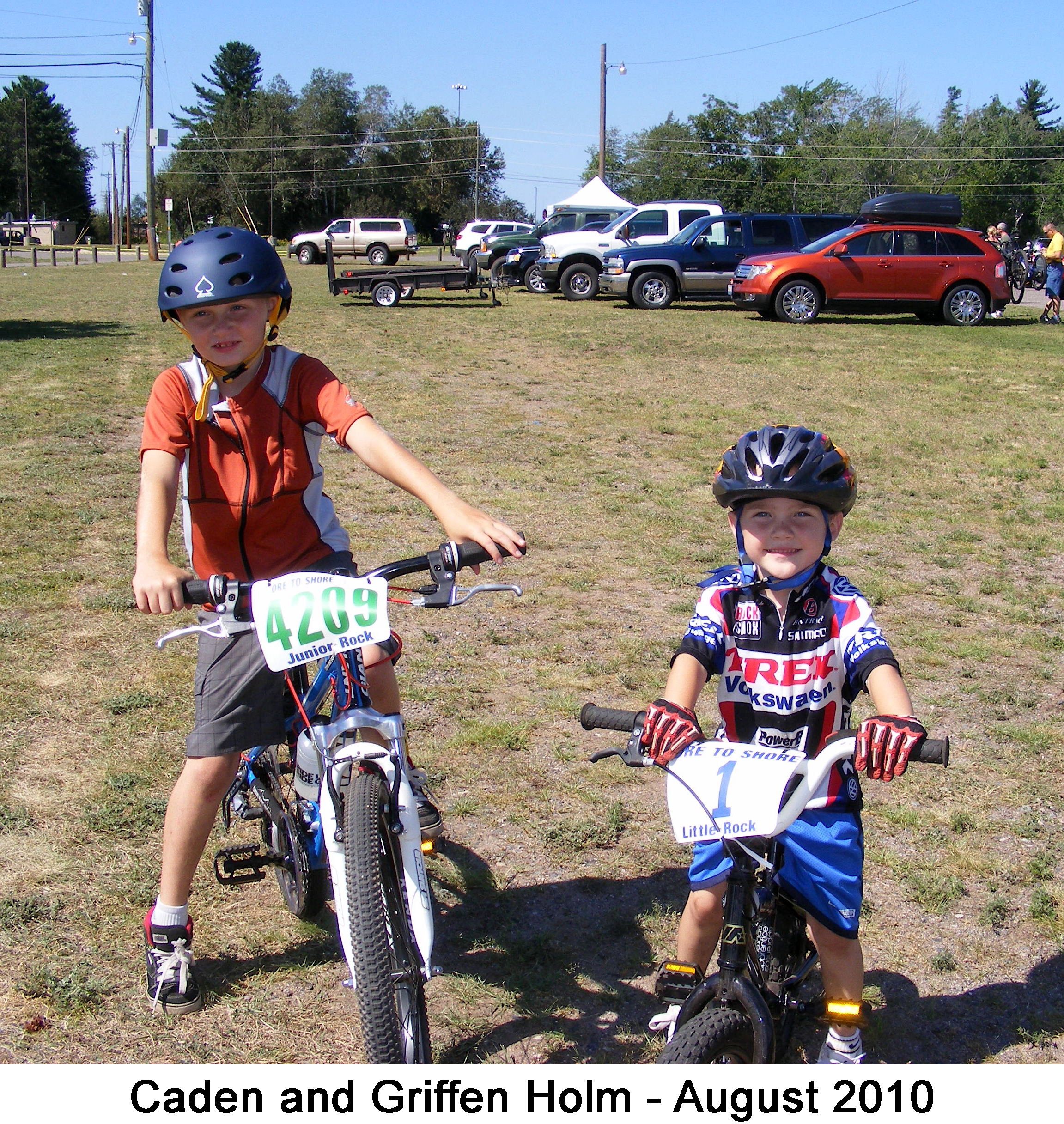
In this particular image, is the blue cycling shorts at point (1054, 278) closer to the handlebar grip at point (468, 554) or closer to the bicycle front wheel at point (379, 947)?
the handlebar grip at point (468, 554)

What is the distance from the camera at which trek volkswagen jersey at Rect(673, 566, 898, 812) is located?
98.5 inches

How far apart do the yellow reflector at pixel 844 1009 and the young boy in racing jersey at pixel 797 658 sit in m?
0.02

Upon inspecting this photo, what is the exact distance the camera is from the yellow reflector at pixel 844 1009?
100 inches

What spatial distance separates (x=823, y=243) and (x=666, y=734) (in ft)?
58.7

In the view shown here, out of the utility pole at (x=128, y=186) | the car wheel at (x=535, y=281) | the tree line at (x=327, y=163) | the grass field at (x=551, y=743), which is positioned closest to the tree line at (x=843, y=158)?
the tree line at (x=327, y=163)

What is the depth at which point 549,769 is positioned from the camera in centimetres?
435

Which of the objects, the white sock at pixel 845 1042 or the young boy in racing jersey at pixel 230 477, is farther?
the young boy in racing jersey at pixel 230 477

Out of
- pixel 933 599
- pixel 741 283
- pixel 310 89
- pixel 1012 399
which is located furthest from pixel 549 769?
pixel 310 89

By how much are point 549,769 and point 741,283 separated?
1614 cm

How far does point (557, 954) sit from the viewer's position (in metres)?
3.27

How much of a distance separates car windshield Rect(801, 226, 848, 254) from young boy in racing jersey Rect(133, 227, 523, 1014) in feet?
55.6

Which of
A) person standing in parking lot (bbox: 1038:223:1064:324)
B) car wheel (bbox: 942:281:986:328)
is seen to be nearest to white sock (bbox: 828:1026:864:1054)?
car wheel (bbox: 942:281:986:328)

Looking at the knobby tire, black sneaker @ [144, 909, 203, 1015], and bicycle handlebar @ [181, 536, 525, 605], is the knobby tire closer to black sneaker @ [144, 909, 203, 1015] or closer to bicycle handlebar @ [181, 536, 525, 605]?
bicycle handlebar @ [181, 536, 525, 605]

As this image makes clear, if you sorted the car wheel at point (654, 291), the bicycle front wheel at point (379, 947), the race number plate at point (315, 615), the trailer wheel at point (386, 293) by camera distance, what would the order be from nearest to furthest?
the bicycle front wheel at point (379, 947)
the race number plate at point (315, 615)
the car wheel at point (654, 291)
the trailer wheel at point (386, 293)
